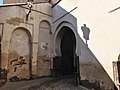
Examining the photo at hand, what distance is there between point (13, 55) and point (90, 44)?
402cm

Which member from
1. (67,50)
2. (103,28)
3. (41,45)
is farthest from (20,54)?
(103,28)

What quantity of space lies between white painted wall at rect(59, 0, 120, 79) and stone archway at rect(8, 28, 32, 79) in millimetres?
3306

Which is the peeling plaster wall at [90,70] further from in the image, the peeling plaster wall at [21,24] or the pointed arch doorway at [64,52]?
the peeling plaster wall at [21,24]

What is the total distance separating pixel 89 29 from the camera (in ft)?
21.6

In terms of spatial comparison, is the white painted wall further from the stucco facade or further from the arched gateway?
the arched gateway

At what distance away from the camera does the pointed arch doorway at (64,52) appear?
30.5 feet

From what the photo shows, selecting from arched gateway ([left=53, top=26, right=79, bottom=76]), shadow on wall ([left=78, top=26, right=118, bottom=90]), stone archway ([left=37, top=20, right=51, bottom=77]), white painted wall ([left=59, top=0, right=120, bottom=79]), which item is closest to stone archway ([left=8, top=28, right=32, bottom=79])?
stone archway ([left=37, top=20, right=51, bottom=77])

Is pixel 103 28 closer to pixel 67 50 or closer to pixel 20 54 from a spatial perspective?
pixel 67 50

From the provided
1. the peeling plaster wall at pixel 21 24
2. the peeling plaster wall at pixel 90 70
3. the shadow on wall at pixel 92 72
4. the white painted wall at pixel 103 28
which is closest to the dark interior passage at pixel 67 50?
the peeling plaster wall at pixel 21 24

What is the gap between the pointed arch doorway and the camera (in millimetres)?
9281

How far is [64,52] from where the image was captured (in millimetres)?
9898

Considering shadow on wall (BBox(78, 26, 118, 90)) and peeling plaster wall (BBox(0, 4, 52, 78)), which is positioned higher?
peeling plaster wall (BBox(0, 4, 52, 78))

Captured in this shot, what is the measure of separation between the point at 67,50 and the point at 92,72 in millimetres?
3904

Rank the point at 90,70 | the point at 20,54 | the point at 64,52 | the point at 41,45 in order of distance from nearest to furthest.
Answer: the point at 90,70 < the point at 20,54 < the point at 41,45 < the point at 64,52
